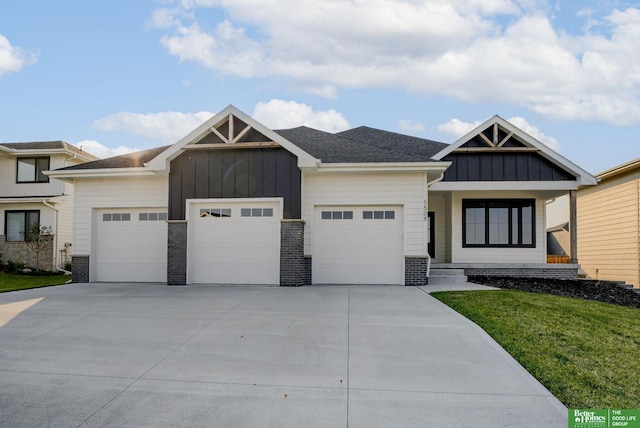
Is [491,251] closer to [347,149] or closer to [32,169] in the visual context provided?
[347,149]

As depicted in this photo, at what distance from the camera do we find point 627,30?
44.3ft

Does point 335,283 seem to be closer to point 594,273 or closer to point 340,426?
point 340,426

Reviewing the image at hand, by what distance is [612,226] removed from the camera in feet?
58.0

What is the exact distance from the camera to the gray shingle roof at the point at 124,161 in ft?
45.5

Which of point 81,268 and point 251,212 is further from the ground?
point 251,212

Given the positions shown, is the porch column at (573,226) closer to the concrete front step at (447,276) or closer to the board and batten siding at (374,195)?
the concrete front step at (447,276)

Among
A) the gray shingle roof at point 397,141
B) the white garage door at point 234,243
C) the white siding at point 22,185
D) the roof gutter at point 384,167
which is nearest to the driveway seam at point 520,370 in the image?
the roof gutter at point 384,167

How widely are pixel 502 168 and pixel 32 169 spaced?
74.7 feet

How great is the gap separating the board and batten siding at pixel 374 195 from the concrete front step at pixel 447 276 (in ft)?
6.05

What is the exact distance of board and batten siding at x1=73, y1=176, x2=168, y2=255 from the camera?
13.8 metres

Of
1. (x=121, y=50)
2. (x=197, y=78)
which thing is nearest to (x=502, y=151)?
(x=197, y=78)

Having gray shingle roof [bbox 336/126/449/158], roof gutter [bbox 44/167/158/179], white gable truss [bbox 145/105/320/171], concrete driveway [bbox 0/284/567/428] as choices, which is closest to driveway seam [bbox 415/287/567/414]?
concrete driveway [bbox 0/284/567/428]

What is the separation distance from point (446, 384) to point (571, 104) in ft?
67.9

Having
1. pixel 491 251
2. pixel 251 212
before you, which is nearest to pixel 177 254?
pixel 251 212
